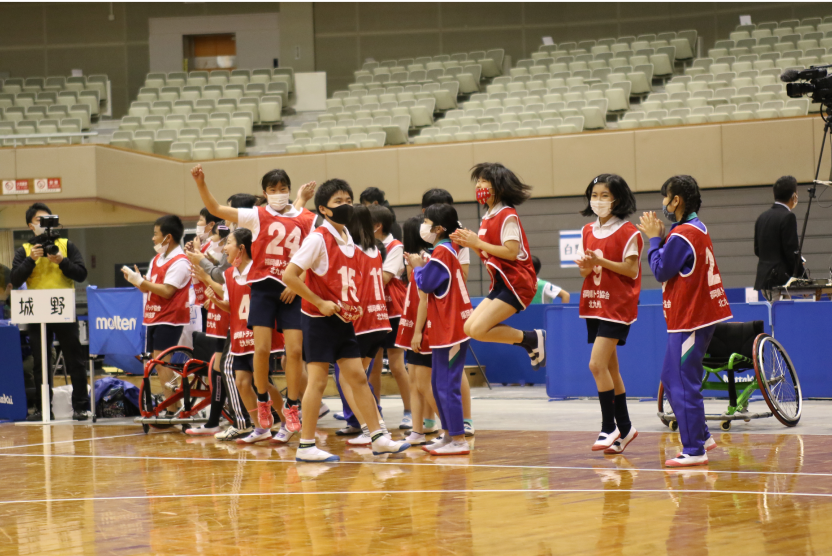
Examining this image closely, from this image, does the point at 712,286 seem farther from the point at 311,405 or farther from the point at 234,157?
the point at 234,157

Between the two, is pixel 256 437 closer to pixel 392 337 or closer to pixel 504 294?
pixel 392 337

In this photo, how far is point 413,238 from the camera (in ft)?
21.5

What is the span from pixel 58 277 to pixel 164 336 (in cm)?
156

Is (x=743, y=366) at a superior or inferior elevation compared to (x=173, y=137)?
inferior

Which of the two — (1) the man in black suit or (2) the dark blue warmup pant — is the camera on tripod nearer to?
(2) the dark blue warmup pant

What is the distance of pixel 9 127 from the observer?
19.0 metres

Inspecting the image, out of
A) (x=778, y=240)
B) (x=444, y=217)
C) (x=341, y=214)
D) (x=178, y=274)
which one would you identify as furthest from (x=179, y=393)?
(x=778, y=240)

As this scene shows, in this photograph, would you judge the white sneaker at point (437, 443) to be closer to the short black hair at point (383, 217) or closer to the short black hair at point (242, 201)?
the short black hair at point (383, 217)

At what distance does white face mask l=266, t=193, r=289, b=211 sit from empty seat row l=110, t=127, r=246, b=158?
11852 mm

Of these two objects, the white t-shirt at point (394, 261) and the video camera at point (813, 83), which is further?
the video camera at point (813, 83)

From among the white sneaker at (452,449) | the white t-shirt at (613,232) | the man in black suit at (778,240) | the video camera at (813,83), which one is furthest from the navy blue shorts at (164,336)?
the video camera at (813,83)

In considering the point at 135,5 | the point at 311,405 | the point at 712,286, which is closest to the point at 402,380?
the point at 311,405

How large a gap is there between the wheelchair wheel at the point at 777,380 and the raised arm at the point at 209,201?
3859 millimetres

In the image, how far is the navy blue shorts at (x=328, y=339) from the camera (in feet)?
19.2
